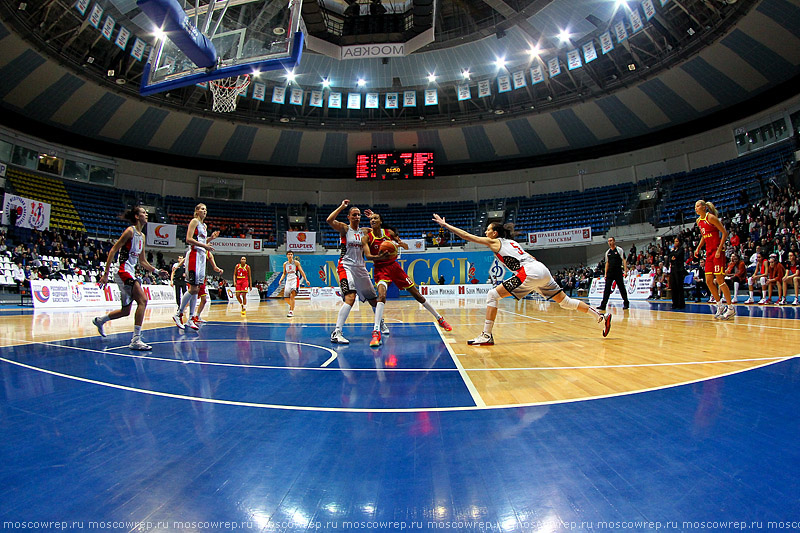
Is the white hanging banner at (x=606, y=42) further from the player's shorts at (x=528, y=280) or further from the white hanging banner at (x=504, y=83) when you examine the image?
the player's shorts at (x=528, y=280)

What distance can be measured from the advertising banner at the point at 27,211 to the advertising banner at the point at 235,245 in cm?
917

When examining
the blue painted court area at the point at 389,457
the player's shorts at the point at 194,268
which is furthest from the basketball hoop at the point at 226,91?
the blue painted court area at the point at 389,457

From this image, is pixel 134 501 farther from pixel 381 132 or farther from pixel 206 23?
pixel 381 132

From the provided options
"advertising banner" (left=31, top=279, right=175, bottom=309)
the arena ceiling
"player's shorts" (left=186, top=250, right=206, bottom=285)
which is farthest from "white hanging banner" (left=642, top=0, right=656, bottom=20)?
"advertising banner" (left=31, top=279, right=175, bottom=309)

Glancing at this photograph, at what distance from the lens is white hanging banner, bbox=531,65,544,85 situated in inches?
997

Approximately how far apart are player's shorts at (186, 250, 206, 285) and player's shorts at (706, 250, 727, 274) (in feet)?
33.0

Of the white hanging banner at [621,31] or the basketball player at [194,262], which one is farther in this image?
the white hanging banner at [621,31]

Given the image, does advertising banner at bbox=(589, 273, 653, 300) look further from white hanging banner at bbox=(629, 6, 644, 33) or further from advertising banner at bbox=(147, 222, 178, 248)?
advertising banner at bbox=(147, 222, 178, 248)

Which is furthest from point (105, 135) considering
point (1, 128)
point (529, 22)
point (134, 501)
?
point (134, 501)

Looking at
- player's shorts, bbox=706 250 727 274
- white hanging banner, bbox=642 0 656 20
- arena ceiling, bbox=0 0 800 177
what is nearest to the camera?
player's shorts, bbox=706 250 727 274

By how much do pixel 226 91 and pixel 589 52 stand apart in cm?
1998

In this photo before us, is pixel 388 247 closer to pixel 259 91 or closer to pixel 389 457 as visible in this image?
pixel 389 457

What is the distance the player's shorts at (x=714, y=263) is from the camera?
7984 millimetres

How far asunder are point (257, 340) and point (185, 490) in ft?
15.3
